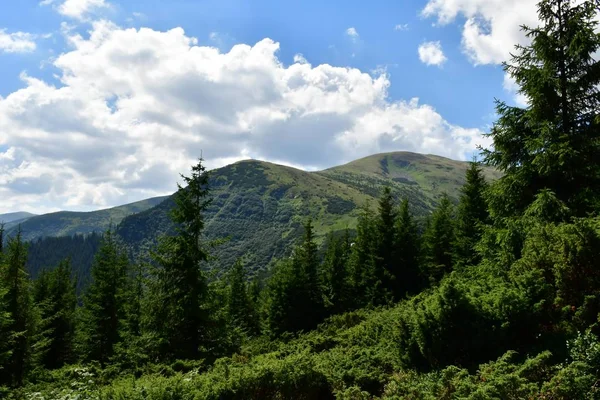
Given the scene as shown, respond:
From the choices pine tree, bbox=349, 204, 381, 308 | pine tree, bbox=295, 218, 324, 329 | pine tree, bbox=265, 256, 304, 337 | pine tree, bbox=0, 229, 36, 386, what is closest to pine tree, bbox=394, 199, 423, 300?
pine tree, bbox=349, 204, 381, 308

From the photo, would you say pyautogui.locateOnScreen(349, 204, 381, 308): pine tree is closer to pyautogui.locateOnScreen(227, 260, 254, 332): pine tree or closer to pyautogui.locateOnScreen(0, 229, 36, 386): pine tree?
pyautogui.locateOnScreen(227, 260, 254, 332): pine tree

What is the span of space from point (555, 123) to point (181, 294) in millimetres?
17938

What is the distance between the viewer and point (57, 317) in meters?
33.7

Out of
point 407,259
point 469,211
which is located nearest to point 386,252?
point 407,259

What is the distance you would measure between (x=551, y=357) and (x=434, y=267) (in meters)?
28.1

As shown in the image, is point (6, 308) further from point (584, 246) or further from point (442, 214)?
point (442, 214)

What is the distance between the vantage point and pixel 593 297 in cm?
807

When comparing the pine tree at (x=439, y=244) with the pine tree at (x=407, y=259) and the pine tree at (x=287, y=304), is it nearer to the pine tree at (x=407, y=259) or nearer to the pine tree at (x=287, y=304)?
the pine tree at (x=407, y=259)

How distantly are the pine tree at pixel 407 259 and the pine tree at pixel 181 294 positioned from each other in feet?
65.5

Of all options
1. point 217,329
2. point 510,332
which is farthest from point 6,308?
point 510,332

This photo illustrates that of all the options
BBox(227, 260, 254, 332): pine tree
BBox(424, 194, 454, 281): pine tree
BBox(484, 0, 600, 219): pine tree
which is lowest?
BBox(227, 260, 254, 332): pine tree

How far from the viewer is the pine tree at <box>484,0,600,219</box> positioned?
1305 centimetres

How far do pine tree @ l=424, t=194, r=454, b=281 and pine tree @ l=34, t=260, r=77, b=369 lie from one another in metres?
33.3

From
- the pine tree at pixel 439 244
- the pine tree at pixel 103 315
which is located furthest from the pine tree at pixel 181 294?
the pine tree at pixel 439 244
